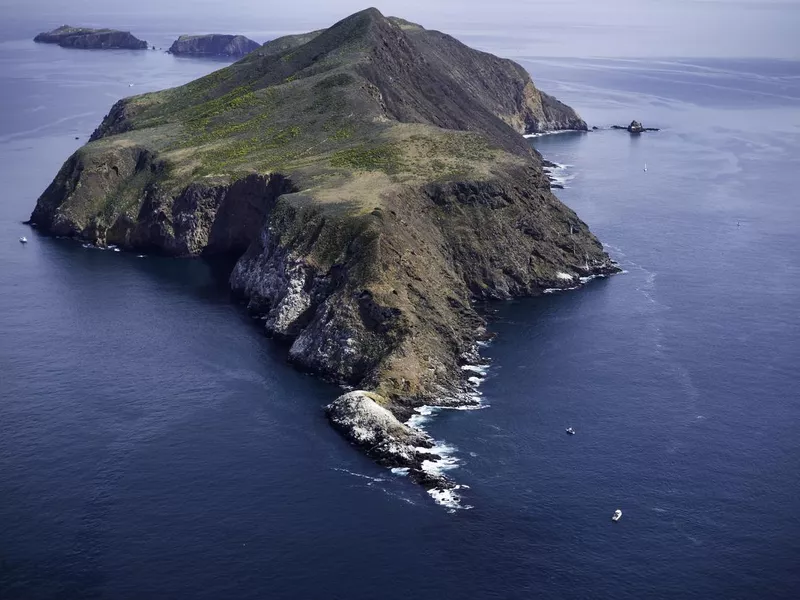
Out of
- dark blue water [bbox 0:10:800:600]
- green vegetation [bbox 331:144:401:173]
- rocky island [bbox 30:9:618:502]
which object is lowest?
dark blue water [bbox 0:10:800:600]

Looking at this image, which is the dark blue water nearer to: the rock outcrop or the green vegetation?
the rock outcrop

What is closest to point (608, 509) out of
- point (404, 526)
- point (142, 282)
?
point (404, 526)

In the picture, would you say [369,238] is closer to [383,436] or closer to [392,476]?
[383,436]

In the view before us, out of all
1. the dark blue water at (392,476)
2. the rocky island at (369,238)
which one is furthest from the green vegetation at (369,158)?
the dark blue water at (392,476)

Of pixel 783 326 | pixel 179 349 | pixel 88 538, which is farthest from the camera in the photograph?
pixel 783 326

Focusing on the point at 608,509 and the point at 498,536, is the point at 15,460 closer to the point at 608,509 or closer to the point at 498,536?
the point at 498,536

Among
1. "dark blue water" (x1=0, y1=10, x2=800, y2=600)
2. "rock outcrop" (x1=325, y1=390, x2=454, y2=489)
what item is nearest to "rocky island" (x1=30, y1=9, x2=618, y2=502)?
"rock outcrop" (x1=325, y1=390, x2=454, y2=489)

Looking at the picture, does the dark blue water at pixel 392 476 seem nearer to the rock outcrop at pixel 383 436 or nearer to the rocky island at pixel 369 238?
the rock outcrop at pixel 383 436

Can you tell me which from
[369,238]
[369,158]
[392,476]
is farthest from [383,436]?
[369,158]

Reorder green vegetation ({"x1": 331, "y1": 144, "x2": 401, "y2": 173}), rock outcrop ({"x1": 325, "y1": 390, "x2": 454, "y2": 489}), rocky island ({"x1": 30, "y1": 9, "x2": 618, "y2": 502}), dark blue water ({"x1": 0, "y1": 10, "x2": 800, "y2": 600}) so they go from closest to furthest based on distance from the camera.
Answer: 1. dark blue water ({"x1": 0, "y1": 10, "x2": 800, "y2": 600})
2. rock outcrop ({"x1": 325, "y1": 390, "x2": 454, "y2": 489})
3. rocky island ({"x1": 30, "y1": 9, "x2": 618, "y2": 502})
4. green vegetation ({"x1": 331, "y1": 144, "x2": 401, "y2": 173})
